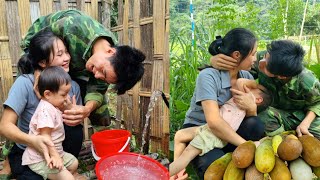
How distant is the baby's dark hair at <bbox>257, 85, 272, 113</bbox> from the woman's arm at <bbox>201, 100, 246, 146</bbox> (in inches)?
5.9

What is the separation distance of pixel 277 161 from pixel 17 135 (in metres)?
0.79

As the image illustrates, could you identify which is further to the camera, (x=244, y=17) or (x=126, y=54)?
(x=126, y=54)

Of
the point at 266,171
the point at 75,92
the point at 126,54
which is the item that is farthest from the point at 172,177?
the point at 75,92

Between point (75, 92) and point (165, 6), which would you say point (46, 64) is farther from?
point (165, 6)

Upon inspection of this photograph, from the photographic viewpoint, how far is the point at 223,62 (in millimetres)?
1021

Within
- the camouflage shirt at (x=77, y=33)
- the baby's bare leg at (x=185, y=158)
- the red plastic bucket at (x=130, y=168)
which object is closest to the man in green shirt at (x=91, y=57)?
the camouflage shirt at (x=77, y=33)

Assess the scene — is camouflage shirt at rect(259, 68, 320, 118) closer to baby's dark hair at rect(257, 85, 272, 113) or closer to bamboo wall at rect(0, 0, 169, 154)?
baby's dark hair at rect(257, 85, 272, 113)

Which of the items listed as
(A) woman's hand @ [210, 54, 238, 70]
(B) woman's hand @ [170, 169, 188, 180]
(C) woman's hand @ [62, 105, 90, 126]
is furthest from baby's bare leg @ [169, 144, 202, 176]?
(C) woman's hand @ [62, 105, 90, 126]

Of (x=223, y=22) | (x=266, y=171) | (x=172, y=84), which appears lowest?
(x=266, y=171)

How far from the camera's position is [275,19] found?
1129 millimetres

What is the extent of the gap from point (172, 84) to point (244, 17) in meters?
0.32

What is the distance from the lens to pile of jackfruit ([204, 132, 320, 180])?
0.84m

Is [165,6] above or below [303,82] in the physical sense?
above

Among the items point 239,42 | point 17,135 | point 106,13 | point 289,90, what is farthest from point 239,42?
point 106,13
